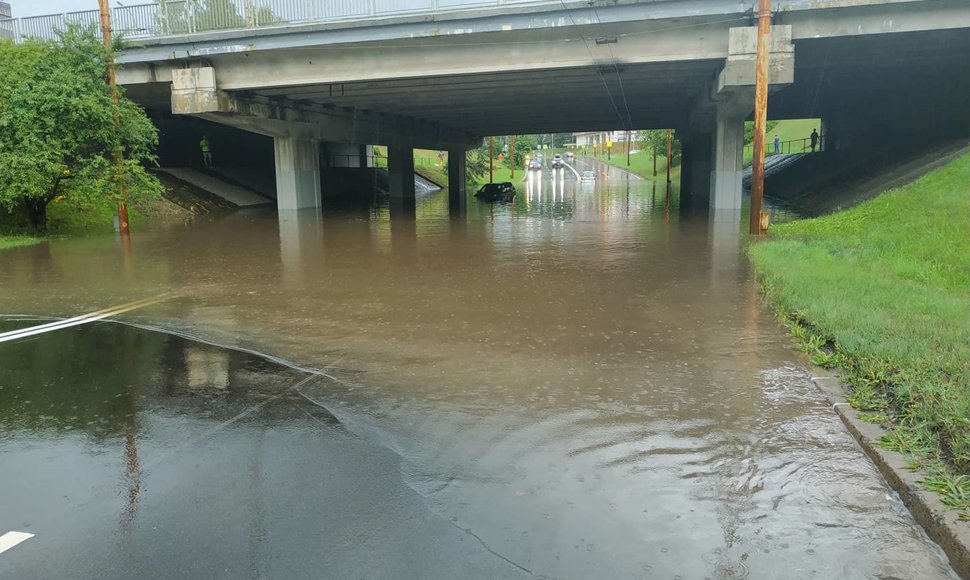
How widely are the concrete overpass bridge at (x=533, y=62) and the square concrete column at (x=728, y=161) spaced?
6cm

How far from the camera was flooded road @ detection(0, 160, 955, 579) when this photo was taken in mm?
3777

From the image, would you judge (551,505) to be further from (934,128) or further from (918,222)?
(934,128)

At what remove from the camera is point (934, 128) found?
30.0 m

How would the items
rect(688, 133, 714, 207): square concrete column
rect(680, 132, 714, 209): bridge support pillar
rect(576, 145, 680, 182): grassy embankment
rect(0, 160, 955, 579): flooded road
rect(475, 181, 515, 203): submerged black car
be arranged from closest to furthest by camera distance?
rect(0, 160, 955, 579): flooded road → rect(680, 132, 714, 209): bridge support pillar → rect(688, 133, 714, 207): square concrete column → rect(475, 181, 515, 203): submerged black car → rect(576, 145, 680, 182): grassy embankment

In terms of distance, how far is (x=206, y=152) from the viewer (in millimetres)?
41156

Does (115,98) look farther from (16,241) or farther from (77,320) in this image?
(77,320)

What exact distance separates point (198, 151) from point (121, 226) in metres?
23.4

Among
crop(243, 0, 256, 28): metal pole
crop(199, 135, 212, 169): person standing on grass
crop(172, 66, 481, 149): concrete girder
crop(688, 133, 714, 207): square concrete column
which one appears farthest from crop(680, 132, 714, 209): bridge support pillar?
crop(199, 135, 212, 169): person standing on grass

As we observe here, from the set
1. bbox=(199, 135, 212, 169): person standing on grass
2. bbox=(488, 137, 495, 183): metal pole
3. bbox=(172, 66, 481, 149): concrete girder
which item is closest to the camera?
bbox=(172, 66, 481, 149): concrete girder

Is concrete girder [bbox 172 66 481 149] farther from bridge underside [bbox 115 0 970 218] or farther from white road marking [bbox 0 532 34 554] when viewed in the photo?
white road marking [bbox 0 532 34 554]

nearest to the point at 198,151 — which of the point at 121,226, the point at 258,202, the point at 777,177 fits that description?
the point at 258,202

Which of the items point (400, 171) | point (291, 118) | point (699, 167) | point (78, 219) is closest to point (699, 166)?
point (699, 167)

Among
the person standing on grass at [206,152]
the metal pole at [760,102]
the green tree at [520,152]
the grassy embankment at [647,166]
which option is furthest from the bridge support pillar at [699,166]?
the green tree at [520,152]

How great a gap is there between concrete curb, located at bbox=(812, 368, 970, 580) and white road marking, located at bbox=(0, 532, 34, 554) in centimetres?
503
